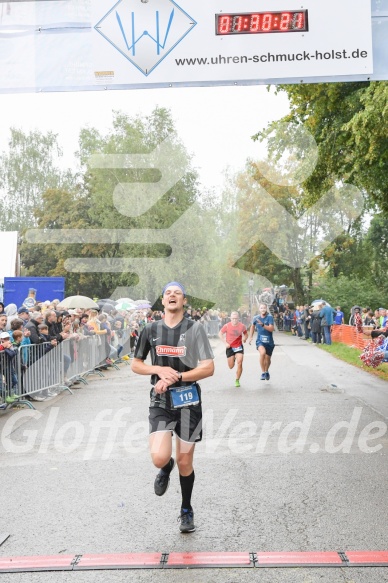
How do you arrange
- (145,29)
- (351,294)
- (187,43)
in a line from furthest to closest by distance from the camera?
(351,294), (145,29), (187,43)

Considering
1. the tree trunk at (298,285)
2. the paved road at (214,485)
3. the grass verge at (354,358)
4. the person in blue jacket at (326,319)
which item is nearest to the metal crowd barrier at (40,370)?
the paved road at (214,485)

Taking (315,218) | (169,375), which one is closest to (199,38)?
(169,375)

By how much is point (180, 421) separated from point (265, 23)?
505cm

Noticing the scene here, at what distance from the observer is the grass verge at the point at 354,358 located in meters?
18.5

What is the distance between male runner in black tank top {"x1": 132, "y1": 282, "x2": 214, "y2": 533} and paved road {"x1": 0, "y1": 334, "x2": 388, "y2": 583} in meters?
0.41

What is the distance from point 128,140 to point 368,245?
1723cm

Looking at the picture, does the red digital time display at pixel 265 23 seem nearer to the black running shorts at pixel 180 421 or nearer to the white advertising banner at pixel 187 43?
the white advertising banner at pixel 187 43

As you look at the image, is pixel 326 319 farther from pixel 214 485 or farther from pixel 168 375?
pixel 168 375

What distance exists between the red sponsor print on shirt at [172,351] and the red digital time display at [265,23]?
14.8ft

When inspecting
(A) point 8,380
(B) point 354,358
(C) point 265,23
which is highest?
(C) point 265,23

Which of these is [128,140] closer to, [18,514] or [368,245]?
[368,245]

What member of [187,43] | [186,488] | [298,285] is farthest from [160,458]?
[298,285]

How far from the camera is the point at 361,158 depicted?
43.5ft

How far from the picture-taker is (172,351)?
5922mm
